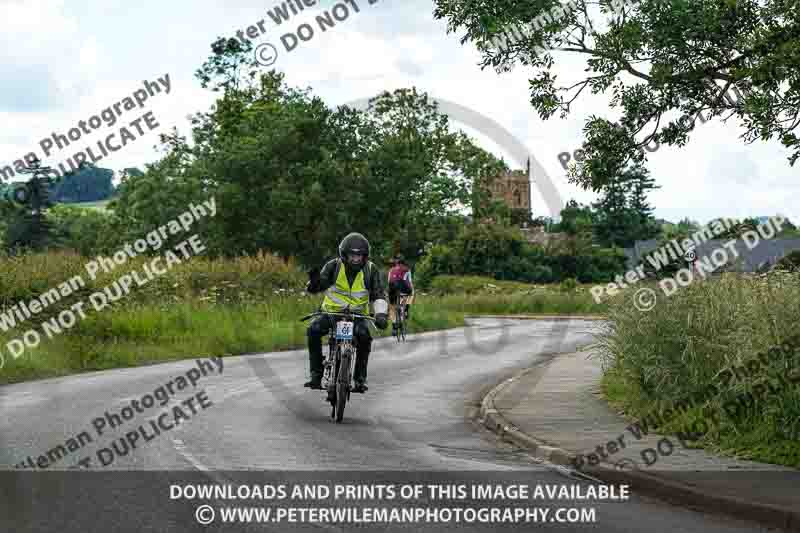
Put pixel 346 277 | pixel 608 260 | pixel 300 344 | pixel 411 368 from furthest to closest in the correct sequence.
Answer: pixel 608 260 < pixel 300 344 < pixel 411 368 < pixel 346 277

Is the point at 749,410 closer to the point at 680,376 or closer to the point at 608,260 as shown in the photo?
the point at 680,376

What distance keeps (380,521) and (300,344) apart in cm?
2075

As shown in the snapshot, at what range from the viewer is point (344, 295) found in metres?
13.8

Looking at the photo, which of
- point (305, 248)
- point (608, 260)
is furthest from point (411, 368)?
point (608, 260)

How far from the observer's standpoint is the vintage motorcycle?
1345cm

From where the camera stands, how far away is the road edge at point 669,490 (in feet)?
27.6

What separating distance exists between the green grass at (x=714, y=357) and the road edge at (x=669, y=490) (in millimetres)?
1646

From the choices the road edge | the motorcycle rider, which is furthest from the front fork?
the road edge

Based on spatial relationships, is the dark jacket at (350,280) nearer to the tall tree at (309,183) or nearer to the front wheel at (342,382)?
the front wheel at (342,382)

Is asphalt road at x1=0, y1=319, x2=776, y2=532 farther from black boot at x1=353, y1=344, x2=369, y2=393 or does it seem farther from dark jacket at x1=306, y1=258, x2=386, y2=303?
dark jacket at x1=306, y1=258, x2=386, y2=303

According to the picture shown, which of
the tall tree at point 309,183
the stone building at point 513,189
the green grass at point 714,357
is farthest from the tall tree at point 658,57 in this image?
the stone building at point 513,189

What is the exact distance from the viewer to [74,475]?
32.2 feet

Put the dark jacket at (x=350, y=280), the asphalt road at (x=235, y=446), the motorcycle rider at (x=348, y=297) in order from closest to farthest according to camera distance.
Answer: the asphalt road at (x=235, y=446), the motorcycle rider at (x=348, y=297), the dark jacket at (x=350, y=280)

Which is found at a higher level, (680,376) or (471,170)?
(471,170)
